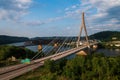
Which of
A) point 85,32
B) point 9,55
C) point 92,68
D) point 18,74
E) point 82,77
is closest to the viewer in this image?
point 18,74

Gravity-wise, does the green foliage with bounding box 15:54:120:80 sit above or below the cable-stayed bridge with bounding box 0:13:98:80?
below

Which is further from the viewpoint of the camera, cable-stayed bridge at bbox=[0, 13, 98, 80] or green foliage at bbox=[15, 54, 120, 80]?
green foliage at bbox=[15, 54, 120, 80]

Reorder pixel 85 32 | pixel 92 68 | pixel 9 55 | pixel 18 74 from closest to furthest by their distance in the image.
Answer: pixel 18 74, pixel 92 68, pixel 9 55, pixel 85 32

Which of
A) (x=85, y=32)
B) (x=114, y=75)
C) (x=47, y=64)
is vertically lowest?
(x=114, y=75)

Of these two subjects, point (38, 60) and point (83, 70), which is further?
point (38, 60)

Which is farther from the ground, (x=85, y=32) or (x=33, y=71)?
(x=85, y=32)

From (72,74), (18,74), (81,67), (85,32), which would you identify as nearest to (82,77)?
(72,74)

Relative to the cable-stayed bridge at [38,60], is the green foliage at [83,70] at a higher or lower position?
lower

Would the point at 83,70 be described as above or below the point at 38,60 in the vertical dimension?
below

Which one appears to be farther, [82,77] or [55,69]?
[55,69]

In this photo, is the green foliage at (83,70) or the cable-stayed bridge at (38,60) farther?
the green foliage at (83,70)

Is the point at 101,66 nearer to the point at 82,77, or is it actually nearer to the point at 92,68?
the point at 92,68
